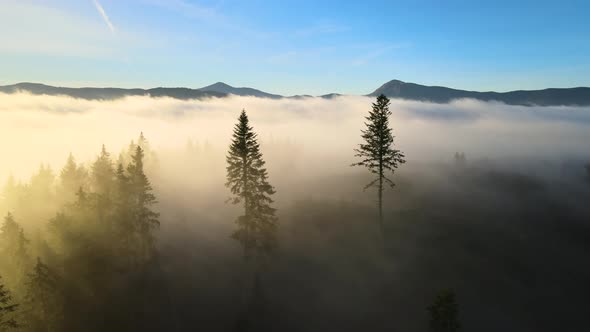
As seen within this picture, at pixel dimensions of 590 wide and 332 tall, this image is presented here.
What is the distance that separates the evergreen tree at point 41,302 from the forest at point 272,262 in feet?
0.29

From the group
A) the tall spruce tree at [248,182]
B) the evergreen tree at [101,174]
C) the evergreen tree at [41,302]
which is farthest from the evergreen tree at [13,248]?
the evergreen tree at [101,174]

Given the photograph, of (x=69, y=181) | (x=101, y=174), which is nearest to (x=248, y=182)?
(x=101, y=174)

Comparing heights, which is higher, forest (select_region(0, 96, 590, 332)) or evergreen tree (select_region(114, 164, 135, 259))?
evergreen tree (select_region(114, 164, 135, 259))

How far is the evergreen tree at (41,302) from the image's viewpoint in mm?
26219

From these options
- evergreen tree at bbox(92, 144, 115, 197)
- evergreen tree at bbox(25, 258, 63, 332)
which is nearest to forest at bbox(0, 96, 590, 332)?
evergreen tree at bbox(25, 258, 63, 332)

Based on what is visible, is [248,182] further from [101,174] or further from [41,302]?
[101,174]

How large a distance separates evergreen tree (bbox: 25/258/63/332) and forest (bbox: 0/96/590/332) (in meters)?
0.09

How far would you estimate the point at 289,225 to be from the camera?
50.5 meters

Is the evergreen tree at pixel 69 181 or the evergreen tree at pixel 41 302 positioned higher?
the evergreen tree at pixel 69 181

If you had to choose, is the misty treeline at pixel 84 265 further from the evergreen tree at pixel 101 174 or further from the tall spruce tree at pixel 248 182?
the tall spruce tree at pixel 248 182

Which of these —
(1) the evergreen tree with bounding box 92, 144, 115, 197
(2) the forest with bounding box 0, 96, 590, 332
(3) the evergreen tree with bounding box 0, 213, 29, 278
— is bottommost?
(2) the forest with bounding box 0, 96, 590, 332

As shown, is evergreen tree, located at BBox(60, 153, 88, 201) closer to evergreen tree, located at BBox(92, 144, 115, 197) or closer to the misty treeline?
evergreen tree, located at BBox(92, 144, 115, 197)

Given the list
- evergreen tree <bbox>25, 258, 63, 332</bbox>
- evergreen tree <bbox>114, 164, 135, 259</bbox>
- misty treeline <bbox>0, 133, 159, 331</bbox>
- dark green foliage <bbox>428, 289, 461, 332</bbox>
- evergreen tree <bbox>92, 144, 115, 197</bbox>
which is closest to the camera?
dark green foliage <bbox>428, 289, 461, 332</bbox>

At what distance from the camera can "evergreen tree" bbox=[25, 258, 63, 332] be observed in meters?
26.2
